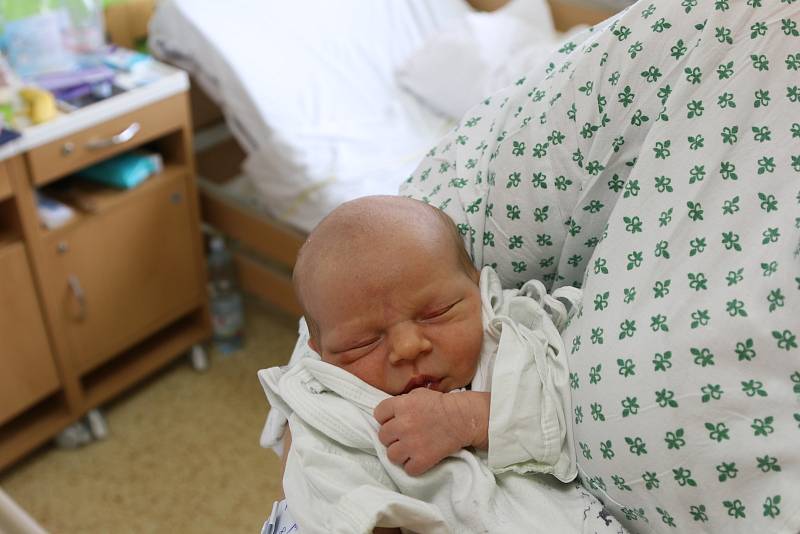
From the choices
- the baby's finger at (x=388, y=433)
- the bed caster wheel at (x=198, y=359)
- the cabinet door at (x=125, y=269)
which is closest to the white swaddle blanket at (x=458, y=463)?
the baby's finger at (x=388, y=433)

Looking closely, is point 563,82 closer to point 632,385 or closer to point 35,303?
point 632,385

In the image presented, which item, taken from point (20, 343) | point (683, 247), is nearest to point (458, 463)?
point (683, 247)

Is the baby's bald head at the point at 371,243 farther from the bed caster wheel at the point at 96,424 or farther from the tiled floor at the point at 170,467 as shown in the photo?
the bed caster wheel at the point at 96,424

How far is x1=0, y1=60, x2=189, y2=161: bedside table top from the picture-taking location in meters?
1.58

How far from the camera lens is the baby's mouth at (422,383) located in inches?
34.9

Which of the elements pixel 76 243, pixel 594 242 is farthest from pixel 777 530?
pixel 76 243

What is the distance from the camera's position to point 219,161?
2416 mm

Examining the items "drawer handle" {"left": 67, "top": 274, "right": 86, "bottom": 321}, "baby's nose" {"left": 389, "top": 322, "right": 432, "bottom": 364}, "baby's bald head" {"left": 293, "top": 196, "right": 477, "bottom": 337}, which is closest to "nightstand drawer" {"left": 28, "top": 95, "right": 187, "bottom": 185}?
"drawer handle" {"left": 67, "top": 274, "right": 86, "bottom": 321}

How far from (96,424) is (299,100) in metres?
1.01

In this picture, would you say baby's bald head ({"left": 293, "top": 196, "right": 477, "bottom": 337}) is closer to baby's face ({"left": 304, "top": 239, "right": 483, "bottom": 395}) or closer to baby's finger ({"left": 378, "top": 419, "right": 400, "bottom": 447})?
baby's face ({"left": 304, "top": 239, "right": 483, "bottom": 395})

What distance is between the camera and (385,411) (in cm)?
84

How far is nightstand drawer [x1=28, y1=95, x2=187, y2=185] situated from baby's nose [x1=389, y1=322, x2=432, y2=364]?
110cm

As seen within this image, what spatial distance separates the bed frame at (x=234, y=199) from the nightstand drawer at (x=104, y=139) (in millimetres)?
326

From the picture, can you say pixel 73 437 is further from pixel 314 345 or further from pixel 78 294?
pixel 314 345
